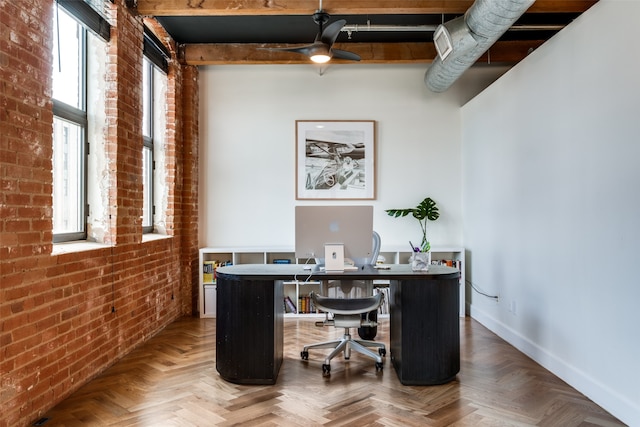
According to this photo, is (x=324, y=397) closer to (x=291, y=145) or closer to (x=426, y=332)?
(x=426, y=332)

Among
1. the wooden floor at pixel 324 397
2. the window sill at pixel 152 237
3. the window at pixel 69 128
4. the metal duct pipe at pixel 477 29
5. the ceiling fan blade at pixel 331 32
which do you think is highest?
the metal duct pipe at pixel 477 29

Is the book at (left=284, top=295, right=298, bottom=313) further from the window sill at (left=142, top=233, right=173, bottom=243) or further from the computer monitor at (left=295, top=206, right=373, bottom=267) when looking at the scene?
the computer monitor at (left=295, top=206, right=373, bottom=267)

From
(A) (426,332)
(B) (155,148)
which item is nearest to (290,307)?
(A) (426,332)

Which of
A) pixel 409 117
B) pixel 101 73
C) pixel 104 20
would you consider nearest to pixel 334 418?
pixel 101 73

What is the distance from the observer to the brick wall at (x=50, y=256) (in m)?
2.30

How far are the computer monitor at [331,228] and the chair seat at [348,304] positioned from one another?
1.36 feet

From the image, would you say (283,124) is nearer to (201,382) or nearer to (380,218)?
(380,218)

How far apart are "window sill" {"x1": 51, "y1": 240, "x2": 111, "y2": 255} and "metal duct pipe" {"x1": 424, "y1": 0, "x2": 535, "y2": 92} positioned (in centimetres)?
355

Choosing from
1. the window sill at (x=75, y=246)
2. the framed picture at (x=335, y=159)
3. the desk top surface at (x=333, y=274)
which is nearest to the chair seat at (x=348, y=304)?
the desk top surface at (x=333, y=274)

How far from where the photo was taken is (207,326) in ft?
15.5

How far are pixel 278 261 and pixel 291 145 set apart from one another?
1.55 metres

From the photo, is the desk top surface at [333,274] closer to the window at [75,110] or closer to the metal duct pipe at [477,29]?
the window at [75,110]

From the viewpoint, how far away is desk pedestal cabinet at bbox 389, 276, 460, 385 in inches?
120

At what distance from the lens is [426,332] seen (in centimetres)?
305
